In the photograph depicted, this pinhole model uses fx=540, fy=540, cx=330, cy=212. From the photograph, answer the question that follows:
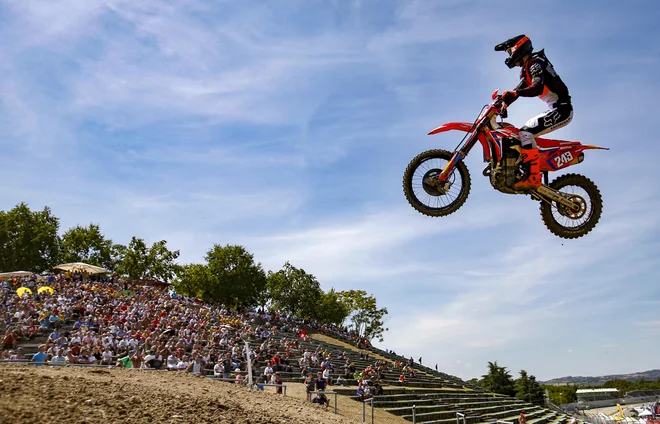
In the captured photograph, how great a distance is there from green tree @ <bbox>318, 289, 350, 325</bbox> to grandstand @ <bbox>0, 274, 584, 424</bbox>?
42.1 meters

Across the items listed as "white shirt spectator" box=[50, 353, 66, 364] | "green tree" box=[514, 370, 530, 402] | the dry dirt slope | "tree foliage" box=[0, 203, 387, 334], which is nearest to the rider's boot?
the dry dirt slope

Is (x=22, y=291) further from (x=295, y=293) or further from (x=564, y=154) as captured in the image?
(x=295, y=293)

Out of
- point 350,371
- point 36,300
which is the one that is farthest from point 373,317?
point 36,300

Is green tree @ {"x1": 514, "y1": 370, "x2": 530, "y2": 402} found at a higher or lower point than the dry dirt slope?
higher

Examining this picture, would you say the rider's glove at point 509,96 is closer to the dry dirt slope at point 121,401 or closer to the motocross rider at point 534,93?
the motocross rider at point 534,93

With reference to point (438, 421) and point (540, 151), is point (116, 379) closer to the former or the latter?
point (540, 151)

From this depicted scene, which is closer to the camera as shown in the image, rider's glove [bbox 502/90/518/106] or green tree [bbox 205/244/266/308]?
rider's glove [bbox 502/90/518/106]

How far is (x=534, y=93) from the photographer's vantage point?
33.2ft

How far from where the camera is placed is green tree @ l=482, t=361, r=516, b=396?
74000 millimetres

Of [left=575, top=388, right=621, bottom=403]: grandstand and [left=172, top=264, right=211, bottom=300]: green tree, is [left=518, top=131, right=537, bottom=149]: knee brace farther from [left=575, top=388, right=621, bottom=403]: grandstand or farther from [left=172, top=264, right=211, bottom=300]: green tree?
[left=575, top=388, right=621, bottom=403]: grandstand

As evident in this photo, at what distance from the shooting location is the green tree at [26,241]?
6819cm

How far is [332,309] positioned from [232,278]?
70.2ft

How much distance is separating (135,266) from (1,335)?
163 feet

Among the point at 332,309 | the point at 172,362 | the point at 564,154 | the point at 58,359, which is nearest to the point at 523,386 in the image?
the point at 332,309
